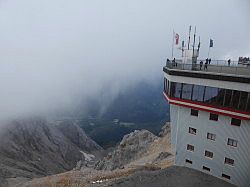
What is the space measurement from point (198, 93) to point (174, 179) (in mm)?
9298

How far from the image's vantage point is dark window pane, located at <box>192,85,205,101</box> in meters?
35.1

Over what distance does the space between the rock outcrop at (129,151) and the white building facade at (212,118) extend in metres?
49.4

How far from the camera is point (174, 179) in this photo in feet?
114

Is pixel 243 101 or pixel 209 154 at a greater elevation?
pixel 243 101

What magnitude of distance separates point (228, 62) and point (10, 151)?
412 ft

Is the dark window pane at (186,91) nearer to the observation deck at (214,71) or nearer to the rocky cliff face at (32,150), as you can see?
the observation deck at (214,71)

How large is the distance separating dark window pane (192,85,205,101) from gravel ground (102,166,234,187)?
26.0ft

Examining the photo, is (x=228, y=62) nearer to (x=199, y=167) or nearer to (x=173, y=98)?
(x=173, y=98)

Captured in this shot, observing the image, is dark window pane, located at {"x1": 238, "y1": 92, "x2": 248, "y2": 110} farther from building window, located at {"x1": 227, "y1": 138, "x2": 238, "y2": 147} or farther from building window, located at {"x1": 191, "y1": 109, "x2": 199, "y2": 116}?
building window, located at {"x1": 191, "y1": 109, "x2": 199, "y2": 116}

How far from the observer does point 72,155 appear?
195625 millimetres

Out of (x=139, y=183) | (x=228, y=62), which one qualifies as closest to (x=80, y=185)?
(x=139, y=183)

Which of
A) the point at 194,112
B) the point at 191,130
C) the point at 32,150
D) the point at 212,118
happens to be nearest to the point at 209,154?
the point at 191,130

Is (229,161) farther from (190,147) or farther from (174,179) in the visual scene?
(174,179)

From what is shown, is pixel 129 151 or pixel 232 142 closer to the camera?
pixel 232 142
